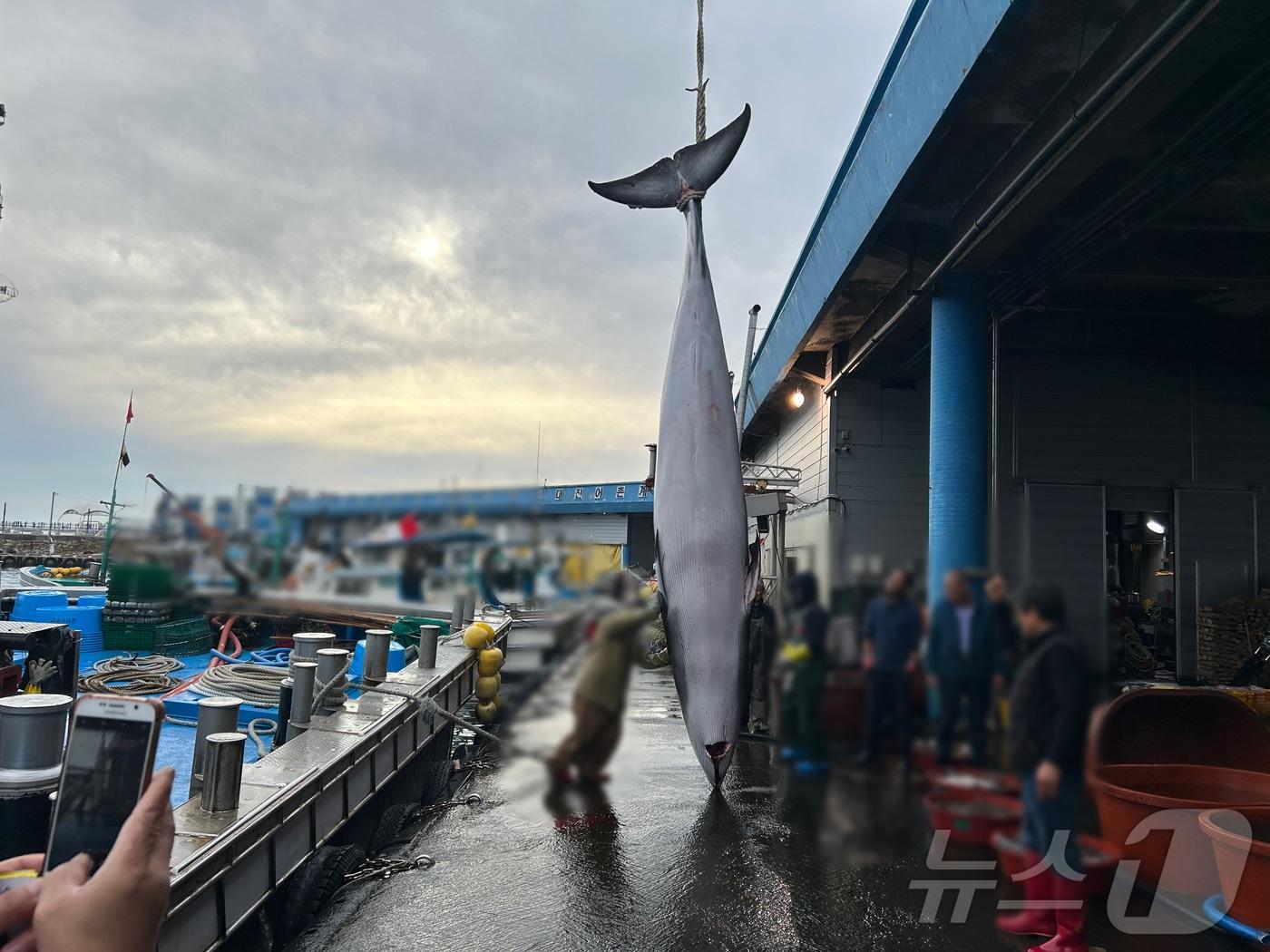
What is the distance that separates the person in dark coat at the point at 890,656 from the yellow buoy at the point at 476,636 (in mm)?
7180

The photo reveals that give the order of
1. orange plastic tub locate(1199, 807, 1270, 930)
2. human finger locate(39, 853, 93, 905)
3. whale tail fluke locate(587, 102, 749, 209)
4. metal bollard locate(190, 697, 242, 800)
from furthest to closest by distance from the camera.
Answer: metal bollard locate(190, 697, 242, 800) → orange plastic tub locate(1199, 807, 1270, 930) → whale tail fluke locate(587, 102, 749, 209) → human finger locate(39, 853, 93, 905)

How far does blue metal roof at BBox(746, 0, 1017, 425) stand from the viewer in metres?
6.02

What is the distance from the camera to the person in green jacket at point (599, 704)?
1.29 m

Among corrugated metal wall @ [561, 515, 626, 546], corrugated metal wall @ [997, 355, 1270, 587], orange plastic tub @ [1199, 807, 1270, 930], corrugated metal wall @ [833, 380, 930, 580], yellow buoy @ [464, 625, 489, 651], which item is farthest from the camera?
corrugated metal wall @ [833, 380, 930, 580]

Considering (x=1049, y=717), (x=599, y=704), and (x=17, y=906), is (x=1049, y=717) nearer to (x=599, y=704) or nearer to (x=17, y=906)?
(x=599, y=704)

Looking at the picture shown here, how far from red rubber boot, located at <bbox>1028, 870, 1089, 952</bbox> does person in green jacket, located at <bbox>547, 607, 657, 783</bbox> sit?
26.3 inches

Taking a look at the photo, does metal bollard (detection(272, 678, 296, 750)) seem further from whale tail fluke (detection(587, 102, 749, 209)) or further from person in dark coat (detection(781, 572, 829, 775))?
person in dark coat (detection(781, 572, 829, 775))

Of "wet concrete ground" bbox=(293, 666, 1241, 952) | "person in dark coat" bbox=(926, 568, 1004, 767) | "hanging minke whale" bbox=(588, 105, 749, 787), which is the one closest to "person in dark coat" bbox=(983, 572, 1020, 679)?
"person in dark coat" bbox=(926, 568, 1004, 767)

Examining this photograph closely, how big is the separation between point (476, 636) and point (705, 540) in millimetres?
6570

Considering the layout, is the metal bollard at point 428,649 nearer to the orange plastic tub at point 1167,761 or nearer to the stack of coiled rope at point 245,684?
the stack of coiled rope at point 245,684

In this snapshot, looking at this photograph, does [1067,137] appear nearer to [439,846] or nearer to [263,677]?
[439,846]

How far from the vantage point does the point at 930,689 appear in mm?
929

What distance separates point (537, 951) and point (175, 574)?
12.2 ft

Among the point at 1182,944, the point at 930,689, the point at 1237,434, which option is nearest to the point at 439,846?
the point at 1182,944
